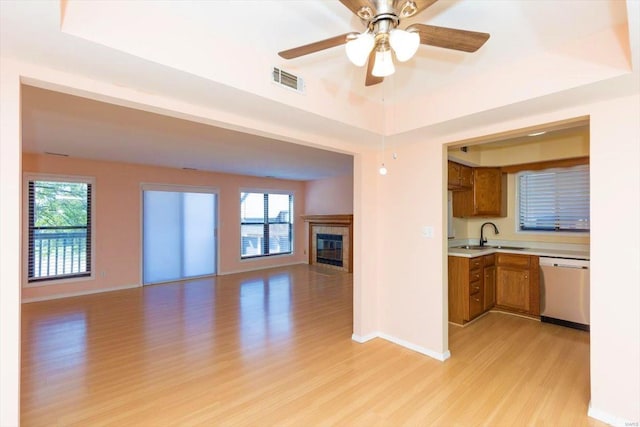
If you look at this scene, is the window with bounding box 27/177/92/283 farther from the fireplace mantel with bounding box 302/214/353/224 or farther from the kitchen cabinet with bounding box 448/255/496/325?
the kitchen cabinet with bounding box 448/255/496/325

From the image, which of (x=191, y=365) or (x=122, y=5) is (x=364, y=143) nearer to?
(x=122, y=5)

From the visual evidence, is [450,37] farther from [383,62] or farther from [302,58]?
[302,58]

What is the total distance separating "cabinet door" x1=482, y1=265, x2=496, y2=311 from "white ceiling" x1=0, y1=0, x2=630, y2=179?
2.44 meters

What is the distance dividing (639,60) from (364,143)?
2.04 meters

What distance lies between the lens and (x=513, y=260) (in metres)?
4.02

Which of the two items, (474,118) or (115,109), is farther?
(115,109)

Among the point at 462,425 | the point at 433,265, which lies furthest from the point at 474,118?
the point at 462,425

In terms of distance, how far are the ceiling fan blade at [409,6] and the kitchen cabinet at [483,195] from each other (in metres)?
3.63

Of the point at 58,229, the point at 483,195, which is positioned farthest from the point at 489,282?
the point at 58,229

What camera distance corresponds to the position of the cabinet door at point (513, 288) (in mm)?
3928

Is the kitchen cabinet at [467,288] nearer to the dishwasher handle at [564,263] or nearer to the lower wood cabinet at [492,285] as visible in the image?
A: the lower wood cabinet at [492,285]

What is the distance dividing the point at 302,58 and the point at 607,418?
3.13 meters

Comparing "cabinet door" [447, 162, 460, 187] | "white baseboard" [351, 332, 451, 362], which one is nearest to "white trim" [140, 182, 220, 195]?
"white baseboard" [351, 332, 451, 362]

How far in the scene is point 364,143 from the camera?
3.24 meters
